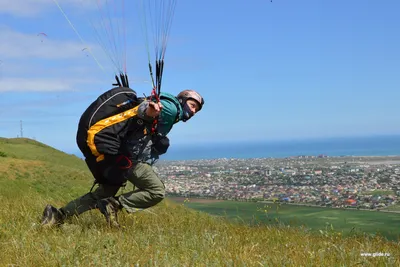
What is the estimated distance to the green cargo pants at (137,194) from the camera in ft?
20.9

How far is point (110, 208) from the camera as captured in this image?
647cm

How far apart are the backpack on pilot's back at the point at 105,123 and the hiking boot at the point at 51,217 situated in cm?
124

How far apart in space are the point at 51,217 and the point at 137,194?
133 centimetres

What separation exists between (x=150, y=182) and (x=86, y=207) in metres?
1.18

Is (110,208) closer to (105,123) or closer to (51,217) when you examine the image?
(51,217)

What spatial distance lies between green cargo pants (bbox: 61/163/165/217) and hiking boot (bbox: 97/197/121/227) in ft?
0.33

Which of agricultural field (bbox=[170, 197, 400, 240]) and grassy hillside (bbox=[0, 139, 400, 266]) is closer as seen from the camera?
grassy hillside (bbox=[0, 139, 400, 266])

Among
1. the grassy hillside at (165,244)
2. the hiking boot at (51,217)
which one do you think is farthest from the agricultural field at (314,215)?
the hiking boot at (51,217)

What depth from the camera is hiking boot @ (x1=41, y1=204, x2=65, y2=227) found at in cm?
648

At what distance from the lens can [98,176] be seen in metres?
6.31

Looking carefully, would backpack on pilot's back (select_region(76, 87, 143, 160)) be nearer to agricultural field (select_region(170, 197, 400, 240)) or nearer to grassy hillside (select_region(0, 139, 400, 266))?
grassy hillside (select_region(0, 139, 400, 266))

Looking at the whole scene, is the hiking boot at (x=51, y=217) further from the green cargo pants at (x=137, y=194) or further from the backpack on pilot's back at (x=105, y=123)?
the backpack on pilot's back at (x=105, y=123)

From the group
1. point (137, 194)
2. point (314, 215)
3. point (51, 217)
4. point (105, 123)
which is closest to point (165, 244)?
point (137, 194)

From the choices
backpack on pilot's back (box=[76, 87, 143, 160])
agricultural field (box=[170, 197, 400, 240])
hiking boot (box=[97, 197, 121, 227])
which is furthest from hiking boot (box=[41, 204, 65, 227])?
agricultural field (box=[170, 197, 400, 240])
